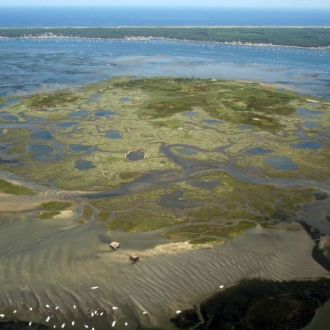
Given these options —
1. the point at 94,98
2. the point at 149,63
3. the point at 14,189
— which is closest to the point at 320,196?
the point at 14,189

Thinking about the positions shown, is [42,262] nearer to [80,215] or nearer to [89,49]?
[80,215]

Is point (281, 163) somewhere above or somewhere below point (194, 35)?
below

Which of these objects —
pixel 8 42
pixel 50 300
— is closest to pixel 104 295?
pixel 50 300

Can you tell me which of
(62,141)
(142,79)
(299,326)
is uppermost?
(142,79)

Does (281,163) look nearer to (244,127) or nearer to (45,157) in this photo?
(244,127)

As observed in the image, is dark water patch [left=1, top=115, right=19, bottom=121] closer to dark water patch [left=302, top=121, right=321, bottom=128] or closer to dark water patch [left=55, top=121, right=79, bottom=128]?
dark water patch [left=55, top=121, right=79, bottom=128]

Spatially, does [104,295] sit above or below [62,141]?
below

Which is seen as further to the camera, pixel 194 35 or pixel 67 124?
pixel 194 35
